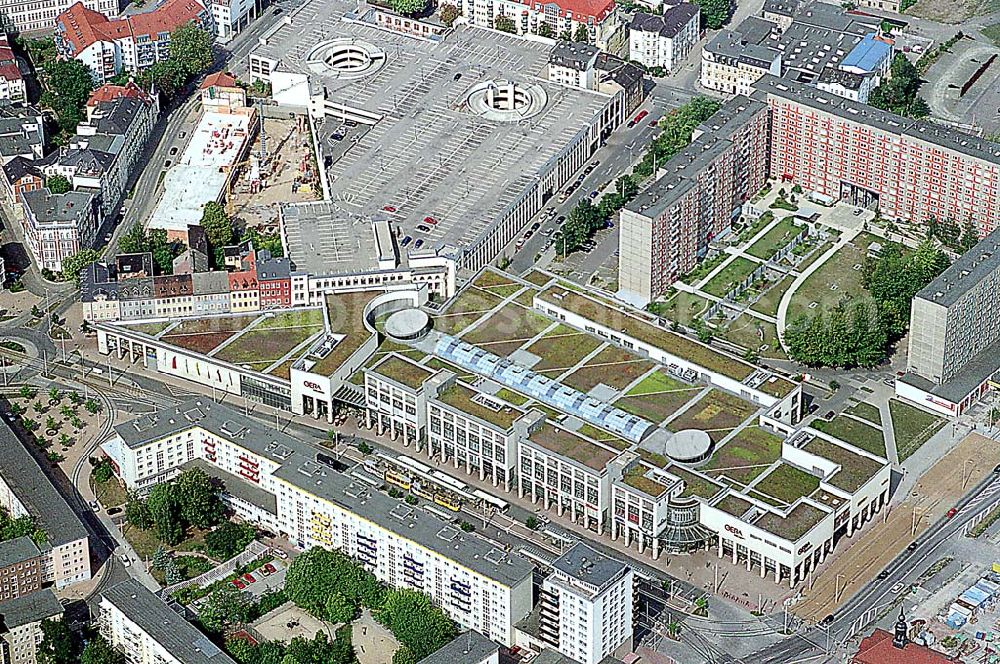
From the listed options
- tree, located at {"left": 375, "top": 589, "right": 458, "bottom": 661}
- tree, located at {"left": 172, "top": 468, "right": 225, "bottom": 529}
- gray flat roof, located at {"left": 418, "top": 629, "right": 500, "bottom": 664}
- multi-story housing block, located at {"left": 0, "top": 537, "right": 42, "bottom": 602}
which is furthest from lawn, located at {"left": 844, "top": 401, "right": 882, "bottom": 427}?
multi-story housing block, located at {"left": 0, "top": 537, "right": 42, "bottom": 602}

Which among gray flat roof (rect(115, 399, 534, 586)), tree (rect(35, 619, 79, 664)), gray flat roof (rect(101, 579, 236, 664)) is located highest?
gray flat roof (rect(115, 399, 534, 586))

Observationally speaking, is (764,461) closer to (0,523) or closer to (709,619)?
(709,619)

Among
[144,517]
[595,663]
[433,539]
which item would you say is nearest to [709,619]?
[595,663]

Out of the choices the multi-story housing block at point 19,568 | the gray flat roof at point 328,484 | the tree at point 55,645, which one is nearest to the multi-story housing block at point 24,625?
the tree at point 55,645

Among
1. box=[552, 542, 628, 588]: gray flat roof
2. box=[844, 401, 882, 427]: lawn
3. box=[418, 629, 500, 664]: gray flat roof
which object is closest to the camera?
box=[418, 629, 500, 664]: gray flat roof

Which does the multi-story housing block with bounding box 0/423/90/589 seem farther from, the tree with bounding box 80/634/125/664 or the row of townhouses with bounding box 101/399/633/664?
the tree with bounding box 80/634/125/664

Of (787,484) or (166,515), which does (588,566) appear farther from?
(166,515)
